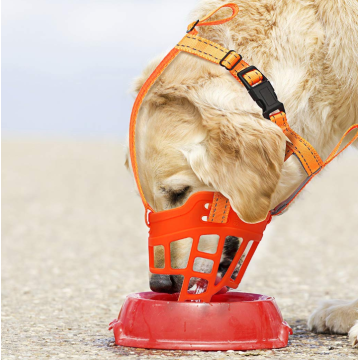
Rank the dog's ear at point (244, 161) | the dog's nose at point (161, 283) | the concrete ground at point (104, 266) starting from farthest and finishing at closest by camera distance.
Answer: the concrete ground at point (104, 266) < the dog's nose at point (161, 283) < the dog's ear at point (244, 161)

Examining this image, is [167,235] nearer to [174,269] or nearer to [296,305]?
[174,269]

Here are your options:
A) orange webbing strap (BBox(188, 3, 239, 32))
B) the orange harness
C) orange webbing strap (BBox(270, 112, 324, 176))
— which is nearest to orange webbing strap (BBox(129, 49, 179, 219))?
the orange harness

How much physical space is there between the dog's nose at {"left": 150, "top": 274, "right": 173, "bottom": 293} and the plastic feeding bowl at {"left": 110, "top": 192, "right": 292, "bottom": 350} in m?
0.02

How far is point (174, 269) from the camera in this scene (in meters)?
2.75

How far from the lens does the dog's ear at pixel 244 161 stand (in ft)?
8.59

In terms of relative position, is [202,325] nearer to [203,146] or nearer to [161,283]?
[161,283]

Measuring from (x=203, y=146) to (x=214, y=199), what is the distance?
23 cm

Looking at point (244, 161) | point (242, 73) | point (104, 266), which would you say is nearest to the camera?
point (244, 161)

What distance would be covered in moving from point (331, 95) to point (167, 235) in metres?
1.01

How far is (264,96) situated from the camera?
2709mm

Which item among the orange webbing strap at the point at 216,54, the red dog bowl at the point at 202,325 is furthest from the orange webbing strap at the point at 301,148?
the red dog bowl at the point at 202,325

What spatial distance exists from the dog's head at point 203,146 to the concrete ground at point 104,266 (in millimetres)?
435

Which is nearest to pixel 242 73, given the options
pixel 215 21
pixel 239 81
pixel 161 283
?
pixel 239 81

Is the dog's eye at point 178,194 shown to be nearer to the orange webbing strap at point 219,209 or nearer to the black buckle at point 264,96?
the orange webbing strap at point 219,209
